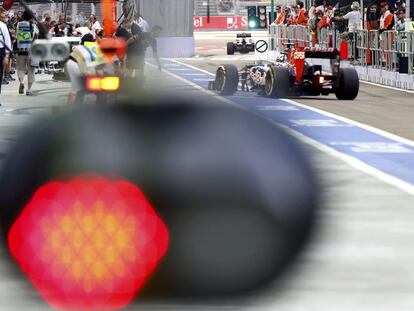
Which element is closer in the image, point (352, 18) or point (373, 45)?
point (373, 45)

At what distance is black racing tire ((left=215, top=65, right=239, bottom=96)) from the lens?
28797mm

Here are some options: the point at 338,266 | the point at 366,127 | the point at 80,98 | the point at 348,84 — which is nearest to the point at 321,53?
the point at 348,84

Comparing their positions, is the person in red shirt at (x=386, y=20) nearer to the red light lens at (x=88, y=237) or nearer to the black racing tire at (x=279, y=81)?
the black racing tire at (x=279, y=81)

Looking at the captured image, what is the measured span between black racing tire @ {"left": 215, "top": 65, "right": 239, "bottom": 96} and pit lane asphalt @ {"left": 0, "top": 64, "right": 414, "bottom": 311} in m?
16.8

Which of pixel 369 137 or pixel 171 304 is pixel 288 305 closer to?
pixel 171 304

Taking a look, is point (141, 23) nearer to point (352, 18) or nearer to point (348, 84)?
point (352, 18)

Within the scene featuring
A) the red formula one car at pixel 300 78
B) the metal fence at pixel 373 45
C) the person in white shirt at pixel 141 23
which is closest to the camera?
the red formula one car at pixel 300 78

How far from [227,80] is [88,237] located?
23280 millimetres

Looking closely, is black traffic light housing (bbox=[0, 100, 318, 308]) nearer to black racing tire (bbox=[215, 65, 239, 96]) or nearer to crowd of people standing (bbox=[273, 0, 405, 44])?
black racing tire (bbox=[215, 65, 239, 96])

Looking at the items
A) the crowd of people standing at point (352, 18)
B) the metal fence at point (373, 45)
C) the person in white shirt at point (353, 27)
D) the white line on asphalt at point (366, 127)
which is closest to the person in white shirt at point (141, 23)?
the metal fence at point (373, 45)

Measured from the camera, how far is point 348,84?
28.2 metres

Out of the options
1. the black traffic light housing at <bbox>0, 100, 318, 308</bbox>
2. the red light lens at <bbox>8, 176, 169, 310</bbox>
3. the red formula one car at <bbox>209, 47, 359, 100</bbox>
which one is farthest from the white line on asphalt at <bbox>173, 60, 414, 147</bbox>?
the black traffic light housing at <bbox>0, 100, 318, 308</bbox>

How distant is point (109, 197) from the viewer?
229 inches

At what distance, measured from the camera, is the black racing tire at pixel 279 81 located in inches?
1104
